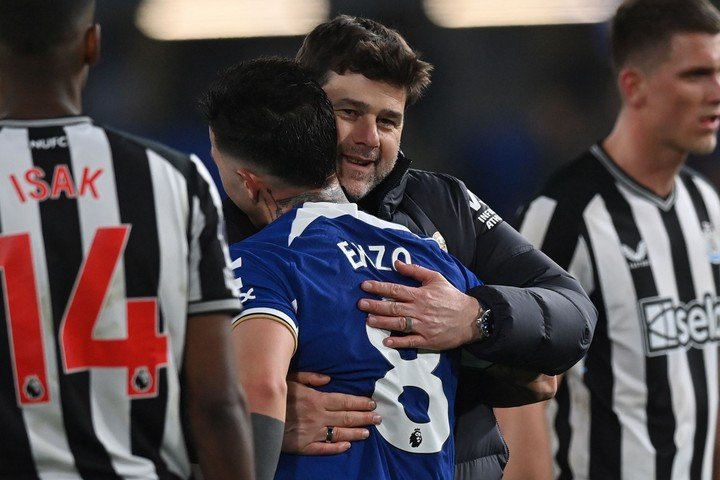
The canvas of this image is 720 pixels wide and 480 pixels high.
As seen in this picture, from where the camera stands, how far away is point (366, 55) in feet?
8.93

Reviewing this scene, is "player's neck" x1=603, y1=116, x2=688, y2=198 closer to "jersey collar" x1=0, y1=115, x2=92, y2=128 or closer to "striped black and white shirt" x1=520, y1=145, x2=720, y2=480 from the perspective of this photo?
"striped black and white shirt" x1=520, y1=145, x2=720, y2=480

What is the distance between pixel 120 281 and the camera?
1.81m

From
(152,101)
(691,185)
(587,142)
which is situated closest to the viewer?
(691,185)

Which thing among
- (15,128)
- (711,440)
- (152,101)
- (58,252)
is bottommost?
(711,440)

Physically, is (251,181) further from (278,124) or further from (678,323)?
(678,323)

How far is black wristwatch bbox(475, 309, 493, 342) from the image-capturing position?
87.6 inches

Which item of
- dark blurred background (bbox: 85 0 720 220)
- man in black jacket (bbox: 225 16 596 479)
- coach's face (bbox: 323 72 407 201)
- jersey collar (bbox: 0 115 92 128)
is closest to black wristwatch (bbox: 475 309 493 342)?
man in black jacket (bbox: 225 16 596 479)

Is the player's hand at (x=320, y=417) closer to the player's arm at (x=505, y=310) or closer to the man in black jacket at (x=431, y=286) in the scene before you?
the man in black jacket at (x=431, y=286)

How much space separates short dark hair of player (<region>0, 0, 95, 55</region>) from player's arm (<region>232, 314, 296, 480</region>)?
561 mm

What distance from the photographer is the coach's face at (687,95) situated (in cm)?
405

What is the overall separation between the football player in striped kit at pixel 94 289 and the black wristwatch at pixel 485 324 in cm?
53

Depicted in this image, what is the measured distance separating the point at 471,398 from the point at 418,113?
4.24m

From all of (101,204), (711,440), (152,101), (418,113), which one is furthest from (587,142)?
(101,204)

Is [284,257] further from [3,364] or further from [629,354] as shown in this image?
[629,354]
